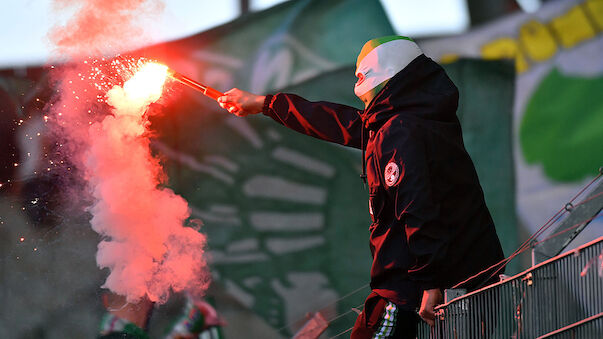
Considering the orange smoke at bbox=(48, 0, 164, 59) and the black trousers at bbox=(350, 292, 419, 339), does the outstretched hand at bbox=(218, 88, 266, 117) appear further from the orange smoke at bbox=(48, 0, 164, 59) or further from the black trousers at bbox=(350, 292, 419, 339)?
the orange smoke at bbox=(48, 0, 164, 59)

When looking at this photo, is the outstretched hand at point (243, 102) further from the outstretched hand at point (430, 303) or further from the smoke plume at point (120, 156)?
the outstretched hand at point (430, 303)

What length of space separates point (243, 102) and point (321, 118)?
46 cm

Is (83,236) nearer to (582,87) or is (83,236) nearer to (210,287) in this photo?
(210,287)

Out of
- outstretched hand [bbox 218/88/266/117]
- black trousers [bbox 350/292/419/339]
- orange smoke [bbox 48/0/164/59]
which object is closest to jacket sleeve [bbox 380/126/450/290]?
black trousers [bbox 350/292/419/339]

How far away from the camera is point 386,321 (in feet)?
9.60

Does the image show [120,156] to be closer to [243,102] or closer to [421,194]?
[243,102]

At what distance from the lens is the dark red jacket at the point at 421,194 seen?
2.81 meters

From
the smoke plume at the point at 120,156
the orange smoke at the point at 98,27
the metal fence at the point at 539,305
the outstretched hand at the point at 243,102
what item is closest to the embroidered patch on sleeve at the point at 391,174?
the metal fence at the point at 539,305

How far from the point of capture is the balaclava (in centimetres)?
315

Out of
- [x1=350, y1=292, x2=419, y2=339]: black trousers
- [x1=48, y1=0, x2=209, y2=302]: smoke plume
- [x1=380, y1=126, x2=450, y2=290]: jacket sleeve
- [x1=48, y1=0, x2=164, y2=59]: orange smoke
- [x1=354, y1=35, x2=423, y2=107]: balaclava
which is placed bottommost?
[x1=48, y1=0, x2=209, y2=302]: smoke plume

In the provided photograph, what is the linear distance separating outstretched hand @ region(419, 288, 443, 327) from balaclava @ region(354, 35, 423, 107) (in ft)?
2.96

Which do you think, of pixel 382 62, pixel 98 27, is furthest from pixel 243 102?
pixel 98 27

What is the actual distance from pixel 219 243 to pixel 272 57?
151 cm

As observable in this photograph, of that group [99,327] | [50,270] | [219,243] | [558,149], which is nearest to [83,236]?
[50,270]
